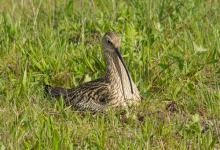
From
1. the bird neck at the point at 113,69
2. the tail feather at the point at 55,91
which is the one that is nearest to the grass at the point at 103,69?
the tail feather at the point at 55,91

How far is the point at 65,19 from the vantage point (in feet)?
32.0

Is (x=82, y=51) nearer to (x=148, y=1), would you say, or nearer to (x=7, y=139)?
(x=148, y=1)

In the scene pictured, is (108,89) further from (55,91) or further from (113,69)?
(55,91)

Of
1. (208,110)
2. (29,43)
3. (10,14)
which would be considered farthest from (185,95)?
(10,14)

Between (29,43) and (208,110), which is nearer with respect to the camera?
(208,110)

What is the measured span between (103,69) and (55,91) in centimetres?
80

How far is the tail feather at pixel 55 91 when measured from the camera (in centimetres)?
791

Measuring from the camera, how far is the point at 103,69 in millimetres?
8617

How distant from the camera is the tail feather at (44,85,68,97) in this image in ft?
25.9

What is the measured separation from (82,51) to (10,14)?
5.73 feet

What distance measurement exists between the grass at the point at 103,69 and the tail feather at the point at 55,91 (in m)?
0.09

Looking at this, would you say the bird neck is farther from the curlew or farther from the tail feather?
the tail feather

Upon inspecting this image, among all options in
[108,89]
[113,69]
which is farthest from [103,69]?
[108,89]

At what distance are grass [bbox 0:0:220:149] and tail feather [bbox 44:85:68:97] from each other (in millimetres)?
92
